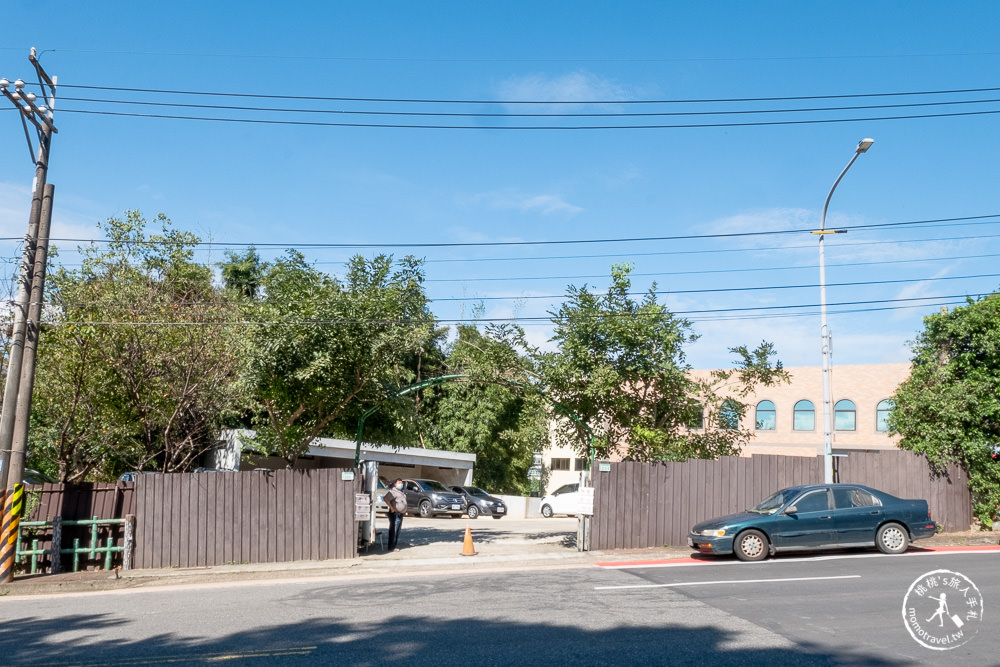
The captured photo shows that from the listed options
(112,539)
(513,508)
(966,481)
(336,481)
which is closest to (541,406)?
(336,481)

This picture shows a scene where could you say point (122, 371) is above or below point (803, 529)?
above

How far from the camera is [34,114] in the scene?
14289 mm

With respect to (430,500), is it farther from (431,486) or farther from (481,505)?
(481,505)

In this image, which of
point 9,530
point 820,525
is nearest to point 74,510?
point 9,530

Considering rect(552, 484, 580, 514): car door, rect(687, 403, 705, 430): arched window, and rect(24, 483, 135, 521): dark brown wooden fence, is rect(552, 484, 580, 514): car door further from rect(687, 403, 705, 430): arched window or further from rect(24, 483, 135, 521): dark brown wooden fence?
rect(24, 483, 135, 521): dark brown wooden fence

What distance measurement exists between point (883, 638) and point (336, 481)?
10.7 metres

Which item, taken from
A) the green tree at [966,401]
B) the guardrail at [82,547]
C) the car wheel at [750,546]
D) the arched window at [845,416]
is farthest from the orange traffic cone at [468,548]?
the arched window at [845,416]

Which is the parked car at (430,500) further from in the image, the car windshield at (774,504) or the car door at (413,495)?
the car windshield at (774,504)

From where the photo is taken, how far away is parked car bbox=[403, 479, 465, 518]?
3206 centimetres

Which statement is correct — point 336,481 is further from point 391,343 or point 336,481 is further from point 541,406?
point 541,406

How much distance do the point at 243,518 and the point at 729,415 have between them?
1048 centimetres

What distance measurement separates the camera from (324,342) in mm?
16484

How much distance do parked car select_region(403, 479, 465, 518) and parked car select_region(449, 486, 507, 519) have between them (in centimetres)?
76

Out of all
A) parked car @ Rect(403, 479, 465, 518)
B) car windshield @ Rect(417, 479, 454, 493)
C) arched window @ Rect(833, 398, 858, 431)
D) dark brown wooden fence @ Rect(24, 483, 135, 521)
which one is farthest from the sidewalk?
arched window @ Rect(833, 398, 858, 431)
